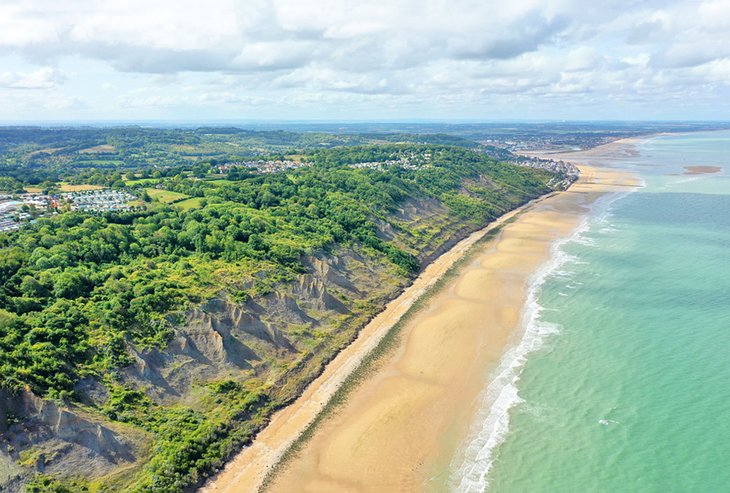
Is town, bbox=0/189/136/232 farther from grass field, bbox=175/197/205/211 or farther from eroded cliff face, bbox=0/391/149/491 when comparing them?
eroded cliff face, bbox=0/391/149/491

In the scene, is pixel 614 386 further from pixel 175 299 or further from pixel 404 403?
pixel 175 299

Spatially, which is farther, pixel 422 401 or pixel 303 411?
pixel 422 401

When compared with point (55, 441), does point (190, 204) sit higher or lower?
higher

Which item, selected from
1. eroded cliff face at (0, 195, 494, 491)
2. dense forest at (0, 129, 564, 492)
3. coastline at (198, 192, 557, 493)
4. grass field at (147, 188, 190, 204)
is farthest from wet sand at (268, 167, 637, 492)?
grass field at (147, 188, 190, 204)

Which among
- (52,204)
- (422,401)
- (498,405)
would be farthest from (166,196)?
(498,405)

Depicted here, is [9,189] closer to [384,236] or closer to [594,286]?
[384,236]

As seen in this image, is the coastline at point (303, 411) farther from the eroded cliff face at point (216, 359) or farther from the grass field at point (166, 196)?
the grass field at point (166, 196)

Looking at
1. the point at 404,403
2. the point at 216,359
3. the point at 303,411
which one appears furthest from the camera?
the point at 216,359
